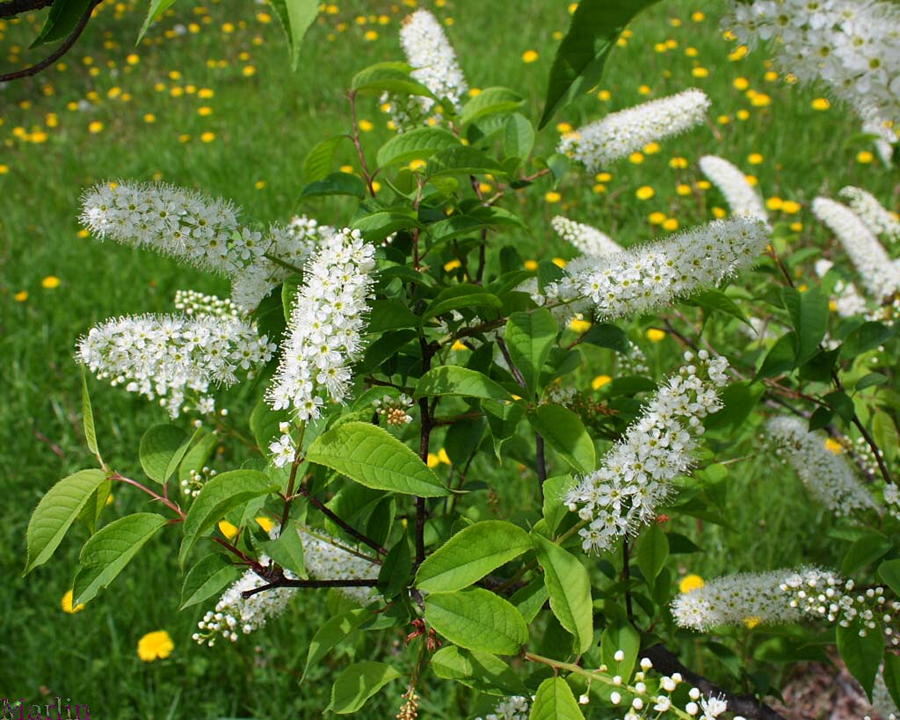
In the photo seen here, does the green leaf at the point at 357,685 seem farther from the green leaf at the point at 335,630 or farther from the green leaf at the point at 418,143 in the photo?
the green leaf at the point at 418,143

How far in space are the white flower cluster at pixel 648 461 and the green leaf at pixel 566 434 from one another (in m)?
0.03

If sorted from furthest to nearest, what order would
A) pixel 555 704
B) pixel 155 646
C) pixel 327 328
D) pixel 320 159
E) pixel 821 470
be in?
pixel 155 646 → pixel 821 470 → pixel 320 159 → pixel 327 328 → pixel 555 704

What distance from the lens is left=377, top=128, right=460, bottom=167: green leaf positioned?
51.1 inches

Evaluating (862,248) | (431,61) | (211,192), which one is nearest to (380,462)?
(431,61)

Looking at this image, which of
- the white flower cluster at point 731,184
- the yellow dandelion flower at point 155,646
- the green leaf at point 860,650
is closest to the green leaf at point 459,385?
the green leaf at point 860,650

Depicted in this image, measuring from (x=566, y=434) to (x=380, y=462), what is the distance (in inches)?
10.2

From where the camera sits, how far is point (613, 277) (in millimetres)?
1317

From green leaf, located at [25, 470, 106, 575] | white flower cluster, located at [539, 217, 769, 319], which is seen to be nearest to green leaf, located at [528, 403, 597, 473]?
white flower cluster, located at [539, 217, 769, 319]

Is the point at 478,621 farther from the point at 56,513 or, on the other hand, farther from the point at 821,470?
the point at 821,470

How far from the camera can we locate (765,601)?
1513 mm

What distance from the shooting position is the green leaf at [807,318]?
1317mm

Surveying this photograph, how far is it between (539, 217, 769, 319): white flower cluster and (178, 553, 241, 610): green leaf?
60 centimetres

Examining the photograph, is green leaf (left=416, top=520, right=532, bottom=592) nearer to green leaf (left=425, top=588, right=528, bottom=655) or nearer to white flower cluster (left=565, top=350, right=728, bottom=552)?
green leaf (left=425, top=588, right=528, bottom=655)

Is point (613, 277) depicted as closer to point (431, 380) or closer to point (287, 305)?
point (431, 380)
